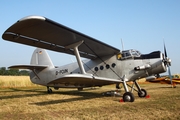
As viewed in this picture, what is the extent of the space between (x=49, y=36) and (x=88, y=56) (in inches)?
143

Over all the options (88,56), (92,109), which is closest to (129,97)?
(92,109)

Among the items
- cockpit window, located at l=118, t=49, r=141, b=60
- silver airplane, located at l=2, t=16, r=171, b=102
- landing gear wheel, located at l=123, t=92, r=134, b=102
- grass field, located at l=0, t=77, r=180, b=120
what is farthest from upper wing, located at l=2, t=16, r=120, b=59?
grass field, located at l=0, t=77, r=180, b=120

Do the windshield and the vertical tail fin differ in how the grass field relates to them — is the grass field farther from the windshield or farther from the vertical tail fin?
the vertical tail fin

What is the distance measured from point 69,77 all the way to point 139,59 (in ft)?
13.5

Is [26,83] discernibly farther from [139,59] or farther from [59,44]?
[139,59]

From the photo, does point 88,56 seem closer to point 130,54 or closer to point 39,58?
point 130,54

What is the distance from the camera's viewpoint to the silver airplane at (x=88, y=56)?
6672 mm

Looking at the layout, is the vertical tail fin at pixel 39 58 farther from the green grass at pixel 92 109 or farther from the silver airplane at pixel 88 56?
the green grass at pixel 92 109

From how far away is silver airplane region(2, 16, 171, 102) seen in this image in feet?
21.9

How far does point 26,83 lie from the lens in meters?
23.5

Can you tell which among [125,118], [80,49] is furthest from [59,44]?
[125,118]

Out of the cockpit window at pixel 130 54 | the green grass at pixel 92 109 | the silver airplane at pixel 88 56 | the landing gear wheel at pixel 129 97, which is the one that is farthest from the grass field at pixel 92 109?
the cockpit window at pixel 130 54

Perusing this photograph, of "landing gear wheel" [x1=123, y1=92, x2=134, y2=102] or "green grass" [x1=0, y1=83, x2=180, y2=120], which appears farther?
"landing gear wheel" [x1=123, y1=92, x2=134, y2=102]

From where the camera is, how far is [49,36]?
25.4 feet
